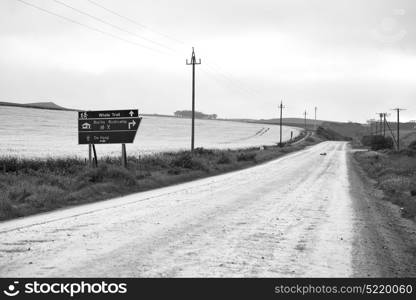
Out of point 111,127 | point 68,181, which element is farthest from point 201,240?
point 111,127

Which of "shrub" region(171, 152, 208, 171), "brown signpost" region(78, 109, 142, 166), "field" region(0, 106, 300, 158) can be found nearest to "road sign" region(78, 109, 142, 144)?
"brown signpost" region(78, 109, 142, 166)

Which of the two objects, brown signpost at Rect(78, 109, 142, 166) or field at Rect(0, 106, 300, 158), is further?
field at Rect(0, 106, 300, 158)

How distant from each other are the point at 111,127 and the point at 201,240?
17.0m

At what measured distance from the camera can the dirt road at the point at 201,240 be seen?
7.55m

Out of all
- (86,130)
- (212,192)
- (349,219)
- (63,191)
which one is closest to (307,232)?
(349,219)

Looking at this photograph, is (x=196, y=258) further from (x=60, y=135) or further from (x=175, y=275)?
(x=60, y=135)

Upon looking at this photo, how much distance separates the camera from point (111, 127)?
1017 inches

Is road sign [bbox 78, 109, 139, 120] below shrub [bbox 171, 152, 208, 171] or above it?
above

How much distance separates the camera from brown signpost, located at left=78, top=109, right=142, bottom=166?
25.7 meters

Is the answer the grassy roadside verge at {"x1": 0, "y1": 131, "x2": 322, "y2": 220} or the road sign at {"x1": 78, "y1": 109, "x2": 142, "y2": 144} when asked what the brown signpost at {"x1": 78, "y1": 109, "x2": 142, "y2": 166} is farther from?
the grassy roadside verge at {"x1": 0, "y1": 131, "x2": 322, "y2": 220}

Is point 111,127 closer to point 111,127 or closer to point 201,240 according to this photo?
point 111,127

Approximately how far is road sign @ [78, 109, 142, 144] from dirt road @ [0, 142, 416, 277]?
30.2 feet

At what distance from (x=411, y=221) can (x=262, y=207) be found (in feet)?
13.7

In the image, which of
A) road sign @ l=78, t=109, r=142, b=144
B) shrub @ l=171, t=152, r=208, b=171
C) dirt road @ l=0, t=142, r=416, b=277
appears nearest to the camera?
dirt road @ l=0, t=142, r=416, b=277
